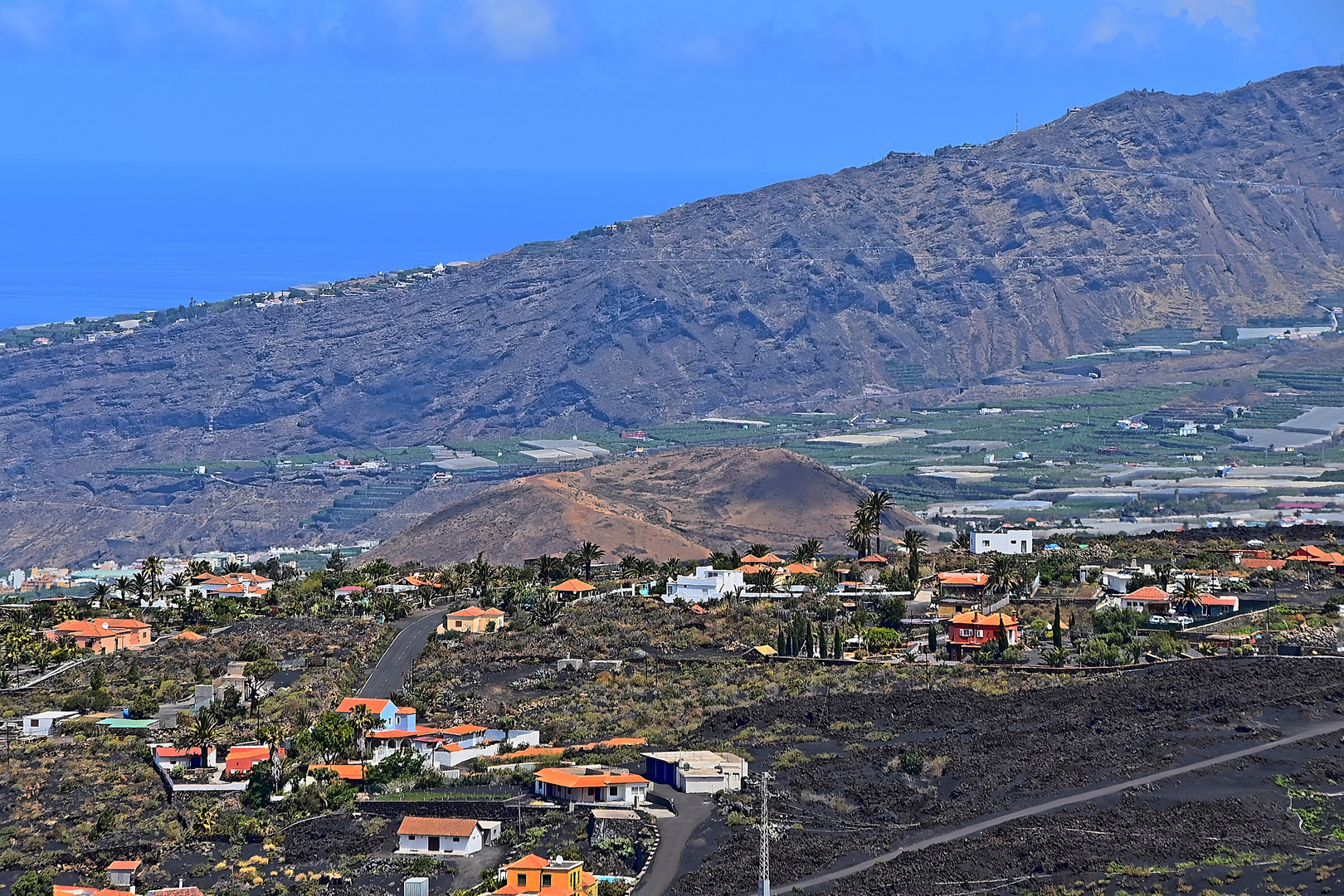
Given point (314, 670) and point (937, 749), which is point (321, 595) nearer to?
point (314, 670)

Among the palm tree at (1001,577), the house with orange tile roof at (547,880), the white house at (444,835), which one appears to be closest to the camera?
the house with orange tile roof at (547,880)

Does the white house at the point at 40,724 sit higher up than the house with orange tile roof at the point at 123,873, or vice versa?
the white house at the point at 40,724

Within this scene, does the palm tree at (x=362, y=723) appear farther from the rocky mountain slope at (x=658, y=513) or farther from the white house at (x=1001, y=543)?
the rocky mountain slope at (x=658, y=513)

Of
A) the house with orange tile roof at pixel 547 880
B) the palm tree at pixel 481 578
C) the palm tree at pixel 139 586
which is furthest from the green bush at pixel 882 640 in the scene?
the palm tree at pixel 139 586

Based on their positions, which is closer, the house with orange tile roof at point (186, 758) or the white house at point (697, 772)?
the white house at point (697, 772)

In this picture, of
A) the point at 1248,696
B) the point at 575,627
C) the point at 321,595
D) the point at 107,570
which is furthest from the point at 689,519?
the point at 1248,696
